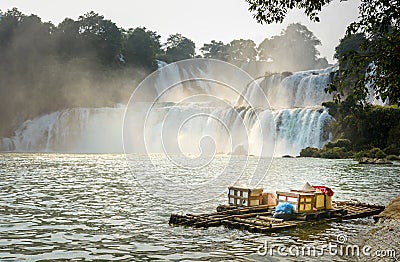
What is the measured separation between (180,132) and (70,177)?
33466mm

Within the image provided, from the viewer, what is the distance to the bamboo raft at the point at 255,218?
12.5 meters

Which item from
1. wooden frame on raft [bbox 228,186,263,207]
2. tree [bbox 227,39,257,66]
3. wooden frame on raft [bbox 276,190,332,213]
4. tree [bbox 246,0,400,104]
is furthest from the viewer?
tree [bbox 227,39,257,66]

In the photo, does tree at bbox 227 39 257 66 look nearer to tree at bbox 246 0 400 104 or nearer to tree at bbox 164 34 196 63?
tree at bbox 164 34 196 63

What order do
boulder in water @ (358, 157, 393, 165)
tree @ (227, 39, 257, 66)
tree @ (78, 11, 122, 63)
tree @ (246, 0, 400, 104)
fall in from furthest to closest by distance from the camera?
tree @ (227, 39, 257, 66) < tree @ (78, 11, 122, 63) < boulder in water @ (358, 157, 393, 165) < tree @ (246, 0, 400, 104)

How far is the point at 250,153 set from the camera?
167ft

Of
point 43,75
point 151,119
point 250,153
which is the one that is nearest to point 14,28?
point 43,75

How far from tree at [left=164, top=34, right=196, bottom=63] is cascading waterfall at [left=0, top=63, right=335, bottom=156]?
106ft

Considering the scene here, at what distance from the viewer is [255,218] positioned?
44.3 ft

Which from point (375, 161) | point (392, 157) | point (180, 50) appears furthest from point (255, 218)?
point (180, 50)

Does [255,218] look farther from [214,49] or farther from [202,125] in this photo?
[214,49]

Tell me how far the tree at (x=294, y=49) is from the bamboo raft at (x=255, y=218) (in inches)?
3892

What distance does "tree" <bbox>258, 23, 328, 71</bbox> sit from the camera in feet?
368

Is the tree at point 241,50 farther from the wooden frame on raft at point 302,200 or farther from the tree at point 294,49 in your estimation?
the wooden frame on raft at point 302,200

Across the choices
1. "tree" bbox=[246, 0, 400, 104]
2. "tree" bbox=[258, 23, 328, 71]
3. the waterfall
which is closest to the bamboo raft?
"tree" bbox=[246, 0, 400, 104]
